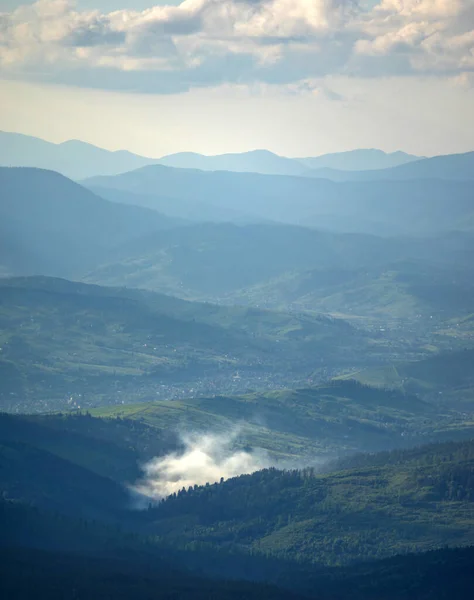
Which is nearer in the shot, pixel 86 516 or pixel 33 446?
pixel 86 516

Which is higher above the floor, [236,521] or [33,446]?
[33,446]

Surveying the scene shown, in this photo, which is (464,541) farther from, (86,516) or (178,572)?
(86,516)

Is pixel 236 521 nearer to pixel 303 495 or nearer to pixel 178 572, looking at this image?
pixel 303 495

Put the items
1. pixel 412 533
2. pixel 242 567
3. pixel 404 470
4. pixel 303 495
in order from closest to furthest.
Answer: pixel 242 567, pixel 412 533, pixel 303 495, pixel 404 470

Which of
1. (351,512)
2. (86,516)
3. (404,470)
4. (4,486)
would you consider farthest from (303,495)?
(4,486)

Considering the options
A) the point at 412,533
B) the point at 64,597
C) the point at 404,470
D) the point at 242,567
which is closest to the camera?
the point at 64,597

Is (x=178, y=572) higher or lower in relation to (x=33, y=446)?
lower

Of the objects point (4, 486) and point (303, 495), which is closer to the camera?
point (4, 486)

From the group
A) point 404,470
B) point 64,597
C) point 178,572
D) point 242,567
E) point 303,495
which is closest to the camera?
point 64,597

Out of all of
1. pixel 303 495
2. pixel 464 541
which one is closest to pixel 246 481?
pixel 303 495
